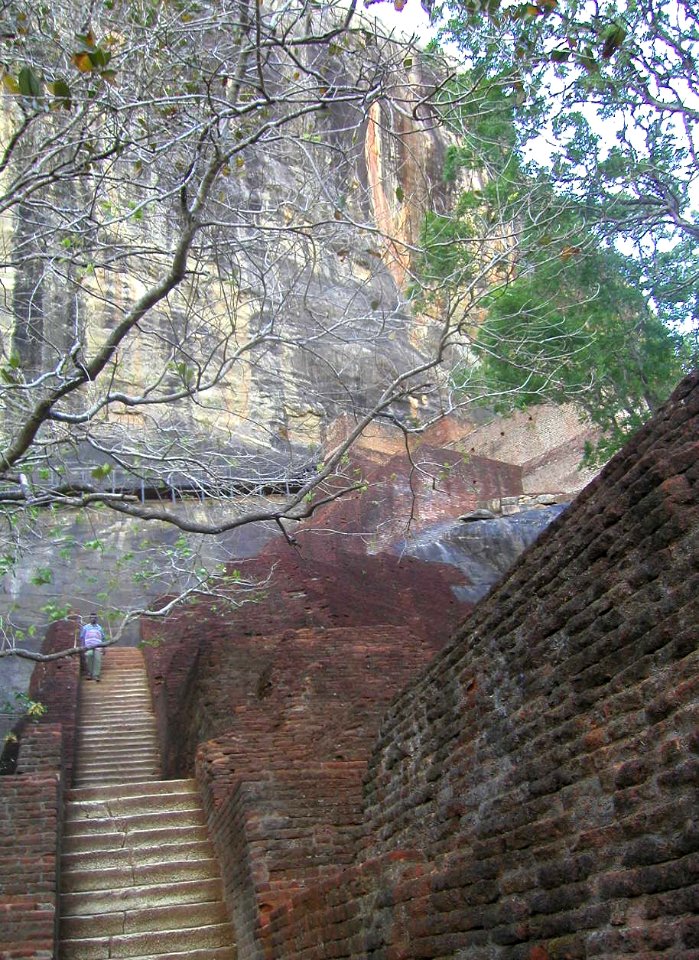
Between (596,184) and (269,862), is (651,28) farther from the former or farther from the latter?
(269,862)

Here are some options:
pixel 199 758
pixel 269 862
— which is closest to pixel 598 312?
pixel 199 758

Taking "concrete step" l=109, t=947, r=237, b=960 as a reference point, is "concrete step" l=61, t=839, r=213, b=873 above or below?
above

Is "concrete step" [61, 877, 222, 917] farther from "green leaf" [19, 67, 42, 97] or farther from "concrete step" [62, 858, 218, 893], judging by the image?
"green leaf" [19, 67, 42, 97]

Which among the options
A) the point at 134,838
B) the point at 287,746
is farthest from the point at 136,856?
the point at 287,746

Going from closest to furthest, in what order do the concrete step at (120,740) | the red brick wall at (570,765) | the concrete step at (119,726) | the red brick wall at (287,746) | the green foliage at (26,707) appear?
the red brick wall at (570,765), the red brick wall at (287,746), the green foliage at (26,707), the concrete step at (120,740), the concrete step at (119,726)

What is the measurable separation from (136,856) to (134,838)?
0.21 m

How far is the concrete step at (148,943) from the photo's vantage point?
5.93 meters

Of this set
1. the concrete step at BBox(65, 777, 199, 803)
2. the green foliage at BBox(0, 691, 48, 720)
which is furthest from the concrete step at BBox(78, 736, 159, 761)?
the concrete step at BBox(65, 777, 199, 803)

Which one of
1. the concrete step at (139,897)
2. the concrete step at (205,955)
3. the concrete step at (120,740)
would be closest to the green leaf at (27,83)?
the concrete step at (139,897)

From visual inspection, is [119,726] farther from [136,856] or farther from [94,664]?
[136,856]

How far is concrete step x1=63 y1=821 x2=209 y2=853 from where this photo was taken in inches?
275

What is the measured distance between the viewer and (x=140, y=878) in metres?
6.71

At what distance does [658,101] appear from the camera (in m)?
9.36

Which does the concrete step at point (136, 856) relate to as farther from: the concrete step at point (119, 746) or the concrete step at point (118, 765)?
the concrete step at point (119, 746)
